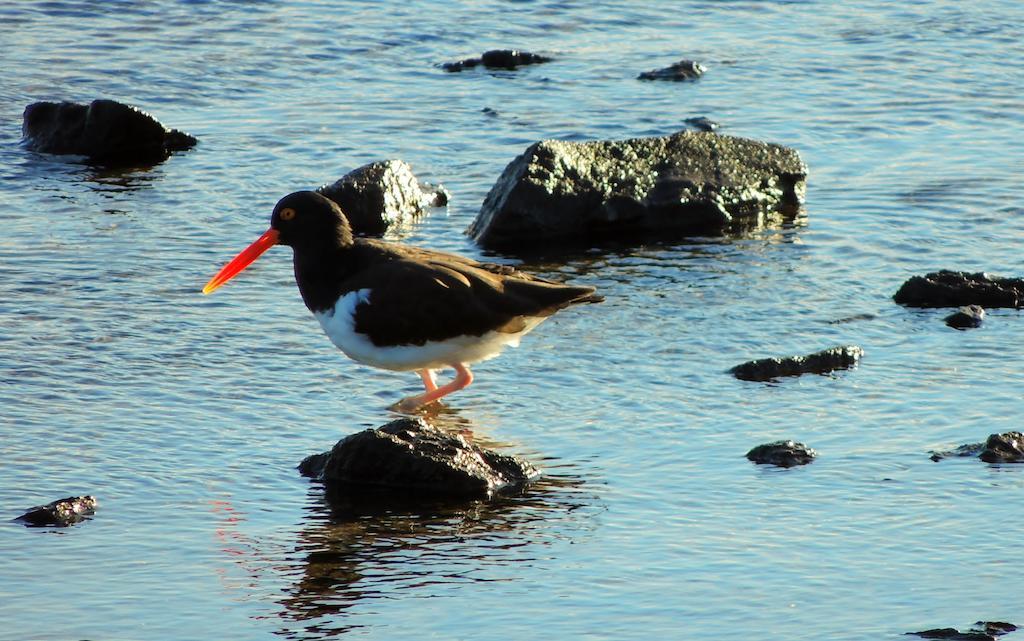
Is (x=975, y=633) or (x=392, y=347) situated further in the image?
(x=392, y=347)

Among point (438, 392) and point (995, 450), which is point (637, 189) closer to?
point (438, 392)

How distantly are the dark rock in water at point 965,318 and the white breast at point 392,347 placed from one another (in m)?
2.52

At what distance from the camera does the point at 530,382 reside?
A: 828 cm

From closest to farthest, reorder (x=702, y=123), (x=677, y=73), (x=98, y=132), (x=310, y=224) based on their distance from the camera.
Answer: (x=310, y=224), (x=98, y=132), (x=702, y=123), (x=677, y=73)

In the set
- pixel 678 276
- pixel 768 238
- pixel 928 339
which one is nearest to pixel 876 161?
pixel 768 238

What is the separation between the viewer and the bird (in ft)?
25.5

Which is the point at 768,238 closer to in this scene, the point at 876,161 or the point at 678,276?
the point at 678,276

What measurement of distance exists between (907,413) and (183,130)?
797 cm

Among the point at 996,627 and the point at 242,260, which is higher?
the point at 242,260

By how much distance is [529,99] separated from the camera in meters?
14.9

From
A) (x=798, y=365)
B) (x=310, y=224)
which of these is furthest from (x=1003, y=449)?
(x=310, y=224)

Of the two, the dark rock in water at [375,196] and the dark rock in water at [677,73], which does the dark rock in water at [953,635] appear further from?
the dark rock in water at [677,73]

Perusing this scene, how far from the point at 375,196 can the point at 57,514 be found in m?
5.29

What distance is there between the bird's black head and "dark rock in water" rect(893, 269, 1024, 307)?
3394 mm
